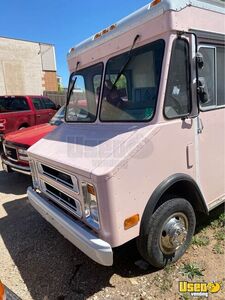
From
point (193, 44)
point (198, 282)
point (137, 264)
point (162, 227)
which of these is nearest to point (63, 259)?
point (137, 264)

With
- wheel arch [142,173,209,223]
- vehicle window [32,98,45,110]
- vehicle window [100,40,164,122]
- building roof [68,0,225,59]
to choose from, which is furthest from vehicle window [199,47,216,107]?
vehicle window [32,98,45,110]

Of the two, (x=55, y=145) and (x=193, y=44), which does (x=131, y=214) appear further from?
(x=193, y=44)

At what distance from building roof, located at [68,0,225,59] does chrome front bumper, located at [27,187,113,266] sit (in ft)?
6.85

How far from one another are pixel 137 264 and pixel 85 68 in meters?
2.60

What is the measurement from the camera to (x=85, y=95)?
12.3ft

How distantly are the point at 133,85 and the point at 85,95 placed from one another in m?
1.02

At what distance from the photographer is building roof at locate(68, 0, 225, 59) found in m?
2.54

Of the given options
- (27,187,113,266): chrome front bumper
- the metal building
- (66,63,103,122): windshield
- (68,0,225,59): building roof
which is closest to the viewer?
(27,187,113,266): chrome front bumper

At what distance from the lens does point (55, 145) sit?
3.39m

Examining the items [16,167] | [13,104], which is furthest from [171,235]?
[13,104]

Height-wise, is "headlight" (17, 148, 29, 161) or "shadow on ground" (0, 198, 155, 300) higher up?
"headlight" (17, 148, 29, 161)

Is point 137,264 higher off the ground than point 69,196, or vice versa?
point 69,196

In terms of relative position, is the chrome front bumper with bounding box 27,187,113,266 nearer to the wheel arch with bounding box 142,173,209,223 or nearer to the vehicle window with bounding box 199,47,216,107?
the wheel arch with bounding box 142,173,209,223

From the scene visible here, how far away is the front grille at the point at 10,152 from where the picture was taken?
19.4 feet
